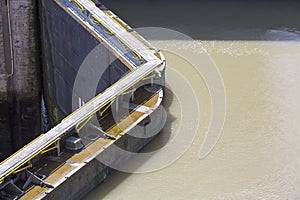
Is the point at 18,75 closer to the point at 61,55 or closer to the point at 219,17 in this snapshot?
the point at 61,55

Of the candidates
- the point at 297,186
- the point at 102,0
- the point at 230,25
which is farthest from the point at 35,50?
the point at 297,186

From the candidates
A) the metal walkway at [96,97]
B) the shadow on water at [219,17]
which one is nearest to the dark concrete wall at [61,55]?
the metal walkway at [96,97]

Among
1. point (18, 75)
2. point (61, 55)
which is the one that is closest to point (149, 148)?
point (61, 55)

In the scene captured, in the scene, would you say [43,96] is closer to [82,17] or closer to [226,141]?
[82,17]

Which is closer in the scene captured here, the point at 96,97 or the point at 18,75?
→ the point at 96,97

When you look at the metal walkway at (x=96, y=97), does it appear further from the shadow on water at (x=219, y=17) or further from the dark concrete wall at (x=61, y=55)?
the shadow on water at (x=219, y=17)

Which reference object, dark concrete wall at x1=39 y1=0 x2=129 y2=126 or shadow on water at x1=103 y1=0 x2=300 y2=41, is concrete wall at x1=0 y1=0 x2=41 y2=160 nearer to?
dark concrete wall at x1=39 y1=0 x2=129 y2=126

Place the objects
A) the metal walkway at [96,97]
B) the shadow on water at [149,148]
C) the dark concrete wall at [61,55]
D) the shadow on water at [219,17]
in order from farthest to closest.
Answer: the shadow on water at [219,17], the dark concrete wall at [61,55], the shadow on water at [149,148], the metal walkway at [96,97]

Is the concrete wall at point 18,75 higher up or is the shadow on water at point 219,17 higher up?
the shadow on water at point 219,17
